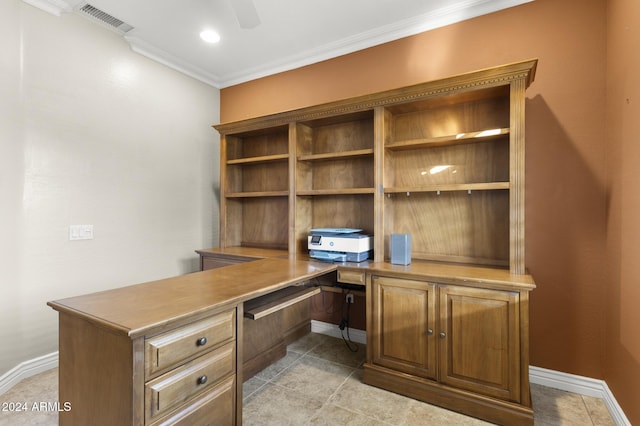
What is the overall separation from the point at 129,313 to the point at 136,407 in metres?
0.33

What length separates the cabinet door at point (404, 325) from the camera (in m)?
2.00

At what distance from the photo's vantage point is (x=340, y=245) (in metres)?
2.47

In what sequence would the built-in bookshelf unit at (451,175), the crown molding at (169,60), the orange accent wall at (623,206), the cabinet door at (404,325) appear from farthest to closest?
the crown molding at (169,60), the built-in bookshelf unit at (451,175), the cabinet door at (404,325), the orange accent wall at (623,206)

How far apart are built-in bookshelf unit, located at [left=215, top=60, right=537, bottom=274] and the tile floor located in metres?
0.93

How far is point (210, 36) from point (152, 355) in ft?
9.36

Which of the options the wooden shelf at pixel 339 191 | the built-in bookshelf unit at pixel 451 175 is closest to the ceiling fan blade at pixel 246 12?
the built-in bookshelf unit at pixel 451 175

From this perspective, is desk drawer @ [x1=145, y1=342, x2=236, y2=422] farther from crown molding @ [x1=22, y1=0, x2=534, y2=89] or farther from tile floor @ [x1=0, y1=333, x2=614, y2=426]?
crown molding @ [x1=22, y1=0, x2=534, y2=89]

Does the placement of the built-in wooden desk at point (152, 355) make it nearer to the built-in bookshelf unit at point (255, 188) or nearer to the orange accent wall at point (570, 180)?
the built-in bookshelf unit at point (255, 188)

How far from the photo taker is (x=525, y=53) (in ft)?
7.41

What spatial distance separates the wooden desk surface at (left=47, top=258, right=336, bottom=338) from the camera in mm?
1135

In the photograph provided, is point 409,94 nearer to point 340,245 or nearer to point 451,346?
Answer: point 340,245

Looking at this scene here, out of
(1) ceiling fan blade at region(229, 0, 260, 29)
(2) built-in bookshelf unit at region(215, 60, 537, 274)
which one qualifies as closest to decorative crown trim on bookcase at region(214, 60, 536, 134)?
(2) built-in bookshelf unit at region(215, 60, 537, 274)

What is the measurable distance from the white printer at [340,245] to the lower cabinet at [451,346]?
0.98ft

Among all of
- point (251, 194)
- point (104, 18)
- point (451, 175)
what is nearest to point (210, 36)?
point (104, 18)
